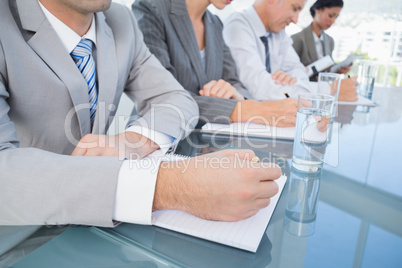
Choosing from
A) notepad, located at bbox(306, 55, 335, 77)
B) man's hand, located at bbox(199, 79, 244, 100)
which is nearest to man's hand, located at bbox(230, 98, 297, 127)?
man's hand, located at bbox(199, 79, 244, 100)

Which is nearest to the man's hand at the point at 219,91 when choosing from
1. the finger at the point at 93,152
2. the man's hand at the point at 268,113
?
the man's hand at the point at 268,113

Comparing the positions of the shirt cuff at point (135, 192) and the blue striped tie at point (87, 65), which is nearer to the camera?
the shirt cuff at point (135, 192)

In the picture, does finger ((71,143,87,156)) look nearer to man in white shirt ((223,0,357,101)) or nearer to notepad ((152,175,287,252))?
notepad ((152,175,287,252))

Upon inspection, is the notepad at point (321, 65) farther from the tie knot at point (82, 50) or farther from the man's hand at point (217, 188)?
the man's hand at point (217, 188)

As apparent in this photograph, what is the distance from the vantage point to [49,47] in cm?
71

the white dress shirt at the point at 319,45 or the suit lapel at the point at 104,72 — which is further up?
the suit lapel at the point at 104,72

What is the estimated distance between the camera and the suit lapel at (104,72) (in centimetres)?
84

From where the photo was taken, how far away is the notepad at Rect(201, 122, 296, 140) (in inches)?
35.5

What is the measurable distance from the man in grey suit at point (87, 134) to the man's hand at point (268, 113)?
0.15 metres

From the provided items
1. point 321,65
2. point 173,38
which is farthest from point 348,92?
point 173,38

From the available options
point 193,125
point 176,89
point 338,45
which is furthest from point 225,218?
point 338,45

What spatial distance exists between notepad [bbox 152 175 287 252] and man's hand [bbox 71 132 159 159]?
24 cm

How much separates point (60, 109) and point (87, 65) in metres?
0.14

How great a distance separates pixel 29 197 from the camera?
449mm
